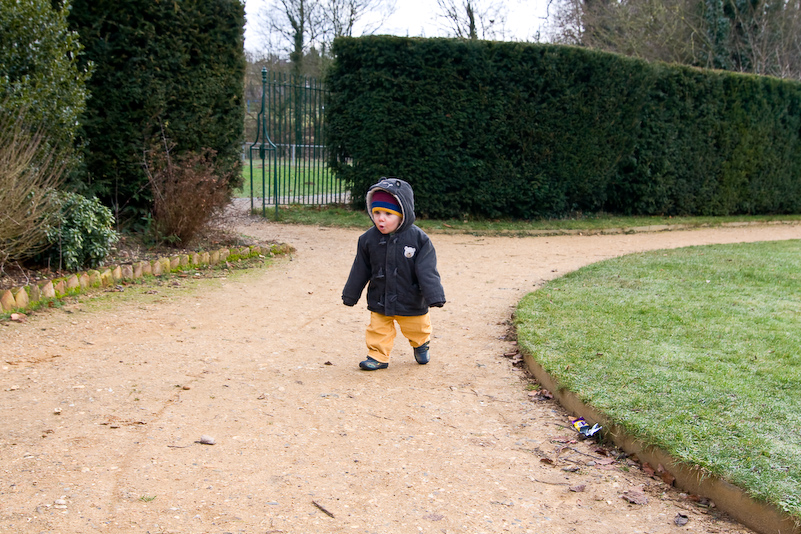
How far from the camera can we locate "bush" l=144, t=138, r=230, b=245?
786cm

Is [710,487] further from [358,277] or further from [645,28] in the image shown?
[645,28]

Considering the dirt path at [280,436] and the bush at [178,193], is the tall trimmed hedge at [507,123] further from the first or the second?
the dirt path at [280,436]

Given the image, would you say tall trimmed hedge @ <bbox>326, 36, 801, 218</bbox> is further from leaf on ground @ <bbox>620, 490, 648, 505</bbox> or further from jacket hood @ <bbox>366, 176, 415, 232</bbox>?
leaf on ground @ <bbox>620, 490, 648, 505</bbox>

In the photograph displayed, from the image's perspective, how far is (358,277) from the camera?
4.80 meters

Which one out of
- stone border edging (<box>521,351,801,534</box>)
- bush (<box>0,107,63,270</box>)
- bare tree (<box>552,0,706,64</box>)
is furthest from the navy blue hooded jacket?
bare tree (<box>552,0,706,64</box>)

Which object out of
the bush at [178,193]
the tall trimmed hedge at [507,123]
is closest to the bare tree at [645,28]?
the tall trimmed hedge at [507,123]

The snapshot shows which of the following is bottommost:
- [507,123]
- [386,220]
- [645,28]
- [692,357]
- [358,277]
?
[692,357]

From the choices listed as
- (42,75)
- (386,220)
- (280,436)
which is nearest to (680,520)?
(280,436)

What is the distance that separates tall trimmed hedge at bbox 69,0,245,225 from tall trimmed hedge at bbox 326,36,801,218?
3.61m

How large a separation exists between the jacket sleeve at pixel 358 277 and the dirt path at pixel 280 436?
1.63ft

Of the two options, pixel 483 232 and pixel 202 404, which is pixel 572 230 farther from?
pixel 202 404

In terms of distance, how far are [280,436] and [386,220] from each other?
5.52 ft

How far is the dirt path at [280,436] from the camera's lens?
283 cm

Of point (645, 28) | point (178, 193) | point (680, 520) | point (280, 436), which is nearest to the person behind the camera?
point (680, 520)
